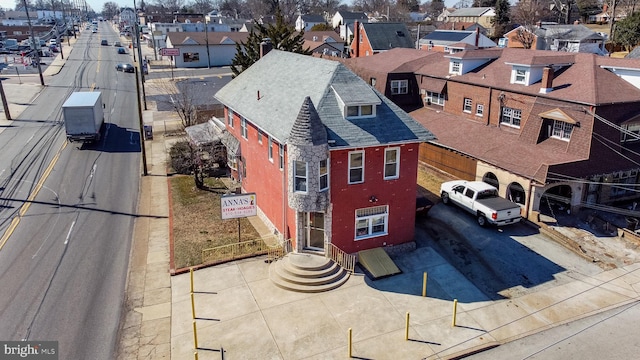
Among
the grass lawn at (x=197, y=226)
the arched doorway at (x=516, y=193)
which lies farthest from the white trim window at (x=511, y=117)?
the grass lawn at (x=197, y=226)

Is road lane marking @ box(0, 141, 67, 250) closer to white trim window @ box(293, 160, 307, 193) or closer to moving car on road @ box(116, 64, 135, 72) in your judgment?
white trim window @ box(293, 160, 307, 193)

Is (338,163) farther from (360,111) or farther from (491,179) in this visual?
(491,179)

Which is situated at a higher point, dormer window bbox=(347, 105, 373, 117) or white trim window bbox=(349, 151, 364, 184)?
dormer window bbox=(347, 105, 373, 117)

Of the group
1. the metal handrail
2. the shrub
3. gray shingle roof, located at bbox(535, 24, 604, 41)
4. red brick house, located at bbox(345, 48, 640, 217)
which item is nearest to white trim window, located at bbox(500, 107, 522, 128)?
red brick house, located at bbox(345, 48, 640, 217)

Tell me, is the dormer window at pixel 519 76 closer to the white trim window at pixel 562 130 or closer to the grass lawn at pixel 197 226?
the white trim window at pixel 562 130

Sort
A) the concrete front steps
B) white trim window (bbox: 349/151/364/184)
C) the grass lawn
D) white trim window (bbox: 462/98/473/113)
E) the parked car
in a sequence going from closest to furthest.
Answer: the concrete front steps, white trim window (bbox: 349/151/364/184), the grass lawn, white trim window (bbox: 462/98/473/113), the parked car

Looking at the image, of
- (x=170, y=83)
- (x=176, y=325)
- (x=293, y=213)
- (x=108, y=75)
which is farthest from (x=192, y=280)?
(x=108, y=75)

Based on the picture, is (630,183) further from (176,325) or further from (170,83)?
(170,83)
